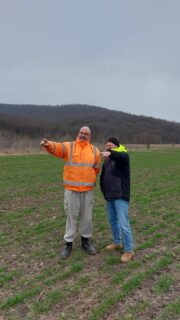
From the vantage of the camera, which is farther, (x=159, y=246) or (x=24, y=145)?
(x=24, y=145)

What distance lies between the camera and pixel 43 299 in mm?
5242

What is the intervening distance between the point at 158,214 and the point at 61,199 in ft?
13.8

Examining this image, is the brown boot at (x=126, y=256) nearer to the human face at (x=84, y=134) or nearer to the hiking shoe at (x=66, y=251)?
the hiking shoe at (x=66, y=251)

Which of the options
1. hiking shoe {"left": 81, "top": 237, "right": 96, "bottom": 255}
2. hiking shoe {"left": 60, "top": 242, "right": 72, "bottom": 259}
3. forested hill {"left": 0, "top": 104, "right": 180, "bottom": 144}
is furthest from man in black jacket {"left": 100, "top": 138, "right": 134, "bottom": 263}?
forested hill {"left": 0, "top": 104, "right": 180, "bottom": 144}

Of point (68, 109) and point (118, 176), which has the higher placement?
point (68, 109)

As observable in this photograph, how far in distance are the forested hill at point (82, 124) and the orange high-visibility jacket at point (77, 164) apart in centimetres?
6291

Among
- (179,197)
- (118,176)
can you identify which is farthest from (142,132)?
(118,176)

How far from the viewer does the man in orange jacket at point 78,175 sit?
22.7ft

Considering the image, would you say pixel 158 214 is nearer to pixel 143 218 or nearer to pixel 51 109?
pixel 143 218

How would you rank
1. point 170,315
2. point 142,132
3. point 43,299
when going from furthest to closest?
point 142,132 < point 43,299 < point 170,315

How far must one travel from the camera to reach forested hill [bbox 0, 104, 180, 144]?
309 feet

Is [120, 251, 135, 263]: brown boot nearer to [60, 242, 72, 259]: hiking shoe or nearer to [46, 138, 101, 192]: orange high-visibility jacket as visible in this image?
[60, 242, 72, 259]: hiking shoe

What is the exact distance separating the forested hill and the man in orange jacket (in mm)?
62875

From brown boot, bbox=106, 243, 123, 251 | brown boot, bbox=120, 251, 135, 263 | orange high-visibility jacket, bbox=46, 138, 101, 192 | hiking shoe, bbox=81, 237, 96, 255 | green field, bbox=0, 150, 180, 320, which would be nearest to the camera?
green field, bbox=0, 150, 180, 320
